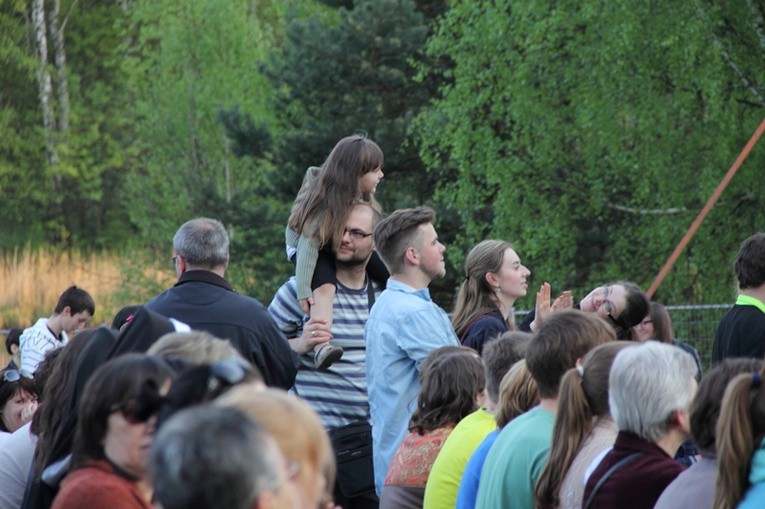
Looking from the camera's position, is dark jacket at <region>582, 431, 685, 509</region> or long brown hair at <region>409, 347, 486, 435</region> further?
long brown hair at <region>409, 347, 486, 435</region>

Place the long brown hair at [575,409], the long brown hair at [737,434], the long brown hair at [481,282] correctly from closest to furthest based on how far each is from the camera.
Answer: the long brown hair at [737,434] < the long brown hair at [575,409] < the long brown hair at [481,282]

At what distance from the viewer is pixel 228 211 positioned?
26828 millimetres

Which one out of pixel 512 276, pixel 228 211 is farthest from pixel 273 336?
pixel 228 211

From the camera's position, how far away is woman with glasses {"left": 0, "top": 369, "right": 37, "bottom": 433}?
6797 mm

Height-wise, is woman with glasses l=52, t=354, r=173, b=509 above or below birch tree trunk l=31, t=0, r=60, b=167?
above

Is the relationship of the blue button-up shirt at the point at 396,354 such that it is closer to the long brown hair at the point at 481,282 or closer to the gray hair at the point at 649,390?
the long brown hair at the point at 481,282

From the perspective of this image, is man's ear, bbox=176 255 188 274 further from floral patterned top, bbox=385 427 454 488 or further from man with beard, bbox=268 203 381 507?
floral patterned top, bbox=385 427 454 488

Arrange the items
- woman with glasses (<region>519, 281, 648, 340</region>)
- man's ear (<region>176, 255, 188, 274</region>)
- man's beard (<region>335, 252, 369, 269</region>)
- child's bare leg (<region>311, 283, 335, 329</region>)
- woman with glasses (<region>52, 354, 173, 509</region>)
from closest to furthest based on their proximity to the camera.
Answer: woman with glasses (<region>52, 354, 173, 509</region>)
man's ear (<region>176, 255, 188, 274</region>)
child's bare leg (<region>311, 283, 335, 329</region>)
man's beard (<region>335, 252, 369, 269</region>)
woman with glasses (<region>519, 281, 648, 340</region>)

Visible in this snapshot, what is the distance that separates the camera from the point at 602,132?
19062 mm

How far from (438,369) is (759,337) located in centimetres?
200

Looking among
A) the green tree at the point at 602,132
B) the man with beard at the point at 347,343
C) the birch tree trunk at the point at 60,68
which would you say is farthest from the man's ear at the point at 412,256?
the birch tree trunk at the point at 60,68

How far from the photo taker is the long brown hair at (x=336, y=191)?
6.46m

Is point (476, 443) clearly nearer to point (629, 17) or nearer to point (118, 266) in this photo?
point (629, 17)

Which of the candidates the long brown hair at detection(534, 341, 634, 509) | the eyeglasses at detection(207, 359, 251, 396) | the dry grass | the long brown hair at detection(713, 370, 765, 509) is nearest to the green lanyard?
the long brown hair at detection(534, 341, 634, 509)
